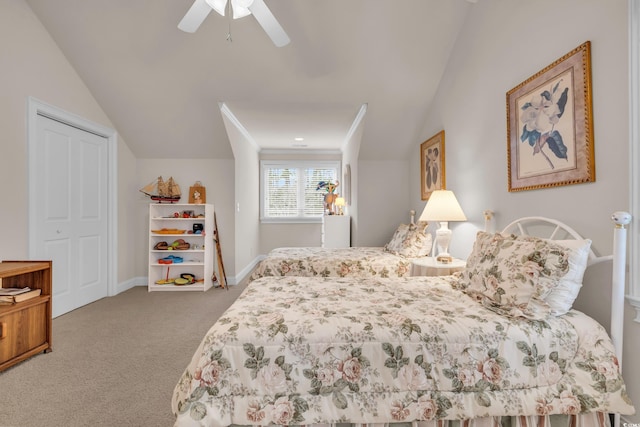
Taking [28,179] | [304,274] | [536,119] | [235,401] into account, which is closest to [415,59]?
[536,119]

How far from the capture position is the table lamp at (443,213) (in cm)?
289

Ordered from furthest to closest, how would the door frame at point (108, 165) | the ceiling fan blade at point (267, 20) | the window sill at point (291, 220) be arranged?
the window sill at point (291, 220)
the door frame at point (108, 165)
the ceiling fan blade at point (267, 20)

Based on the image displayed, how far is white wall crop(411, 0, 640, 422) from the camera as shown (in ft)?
5.24

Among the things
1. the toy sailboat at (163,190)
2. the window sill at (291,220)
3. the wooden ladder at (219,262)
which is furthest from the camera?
the window sill at (291,220)

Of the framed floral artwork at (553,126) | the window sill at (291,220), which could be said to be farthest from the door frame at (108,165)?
the framed floral artwork at (553,126)

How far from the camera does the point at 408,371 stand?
4.48ft

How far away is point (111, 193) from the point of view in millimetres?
4316

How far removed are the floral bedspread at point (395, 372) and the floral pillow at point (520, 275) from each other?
0.10 metres

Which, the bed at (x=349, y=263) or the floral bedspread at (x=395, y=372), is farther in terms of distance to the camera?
the bed at (x=349, y=263)

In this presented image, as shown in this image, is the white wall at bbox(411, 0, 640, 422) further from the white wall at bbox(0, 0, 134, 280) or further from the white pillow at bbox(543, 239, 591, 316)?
the white wall at bbox(0, 0, 134, 280)

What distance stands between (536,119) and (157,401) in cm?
292

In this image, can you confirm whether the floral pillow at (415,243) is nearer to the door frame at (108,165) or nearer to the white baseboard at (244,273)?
the white baseboard at (244,273)

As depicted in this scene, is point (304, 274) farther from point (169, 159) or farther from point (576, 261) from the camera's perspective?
point (169, 159)

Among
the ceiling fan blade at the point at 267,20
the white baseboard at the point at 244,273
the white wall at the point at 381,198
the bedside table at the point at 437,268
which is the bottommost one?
the white baseboard at the point at 244,273
